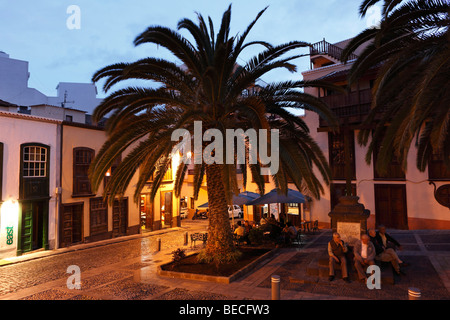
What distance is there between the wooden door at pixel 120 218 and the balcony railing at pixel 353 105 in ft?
47.6

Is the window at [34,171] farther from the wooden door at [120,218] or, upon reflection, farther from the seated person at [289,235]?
the seated person at [289,235]

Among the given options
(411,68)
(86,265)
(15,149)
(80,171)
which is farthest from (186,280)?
(80,171)

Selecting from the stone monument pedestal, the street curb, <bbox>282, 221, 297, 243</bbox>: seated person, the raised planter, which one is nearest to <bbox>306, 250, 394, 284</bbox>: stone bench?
the stone monument pedestal

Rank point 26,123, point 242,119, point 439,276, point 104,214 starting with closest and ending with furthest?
point 439,276
point 242,119
point 26,123
point 104,214

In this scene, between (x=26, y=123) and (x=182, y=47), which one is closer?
(x=182, y=47)

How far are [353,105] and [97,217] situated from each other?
1732cm

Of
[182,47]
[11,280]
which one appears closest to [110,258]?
[11,280]

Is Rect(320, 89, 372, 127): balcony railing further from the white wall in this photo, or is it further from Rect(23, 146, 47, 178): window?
Rect(23, 146, 47, 178): window

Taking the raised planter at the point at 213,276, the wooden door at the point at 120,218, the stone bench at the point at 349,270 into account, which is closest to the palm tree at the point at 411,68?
the stone bench at the point at 349,270

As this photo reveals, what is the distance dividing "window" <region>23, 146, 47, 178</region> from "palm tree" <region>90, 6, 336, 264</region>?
7495mm

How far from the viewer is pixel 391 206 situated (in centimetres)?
1841
